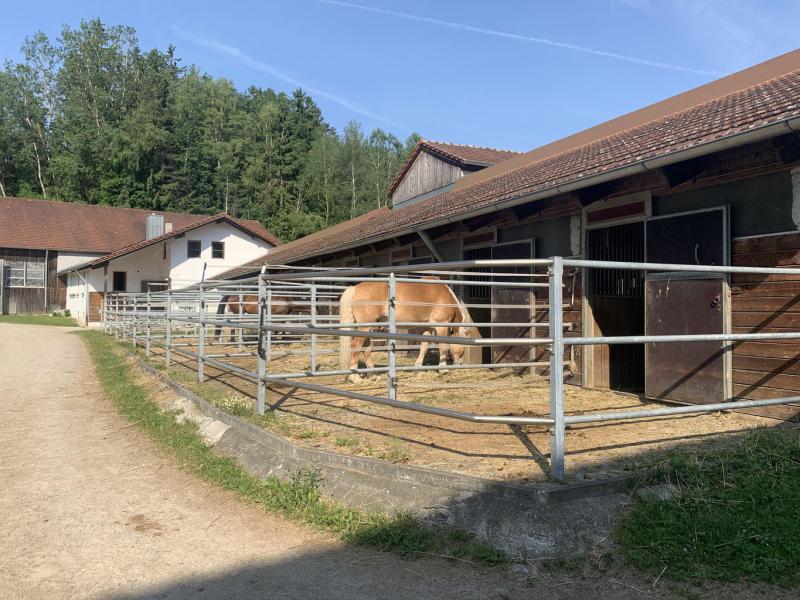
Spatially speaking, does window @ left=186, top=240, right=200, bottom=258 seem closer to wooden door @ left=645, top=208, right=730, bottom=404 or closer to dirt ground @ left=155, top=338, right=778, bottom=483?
dirt ground @ left=155, top=338, right=778, bottom=483

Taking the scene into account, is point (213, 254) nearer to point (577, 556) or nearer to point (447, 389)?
point (447, 389)

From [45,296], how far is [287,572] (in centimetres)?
3585

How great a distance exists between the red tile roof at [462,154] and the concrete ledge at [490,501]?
14.1m

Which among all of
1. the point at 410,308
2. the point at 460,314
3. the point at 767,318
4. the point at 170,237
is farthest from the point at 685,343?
the point at 170,237

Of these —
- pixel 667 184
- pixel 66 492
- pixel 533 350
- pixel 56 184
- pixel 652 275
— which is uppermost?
pixel 56 184

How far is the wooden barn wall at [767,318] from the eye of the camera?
462 cm

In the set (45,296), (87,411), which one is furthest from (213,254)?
(87,411)

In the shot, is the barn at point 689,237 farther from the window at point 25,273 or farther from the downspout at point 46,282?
the window at point 25,273

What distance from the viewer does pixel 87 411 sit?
22.6ft

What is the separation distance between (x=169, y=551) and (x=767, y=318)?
16.2 ft

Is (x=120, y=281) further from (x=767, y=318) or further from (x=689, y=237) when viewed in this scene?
(x=767, y=318)

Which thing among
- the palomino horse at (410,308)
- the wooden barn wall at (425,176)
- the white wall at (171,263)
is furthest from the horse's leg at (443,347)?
the white wall at (171,263)

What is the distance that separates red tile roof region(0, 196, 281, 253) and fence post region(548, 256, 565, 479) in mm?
29660

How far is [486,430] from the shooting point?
15.1 ft
